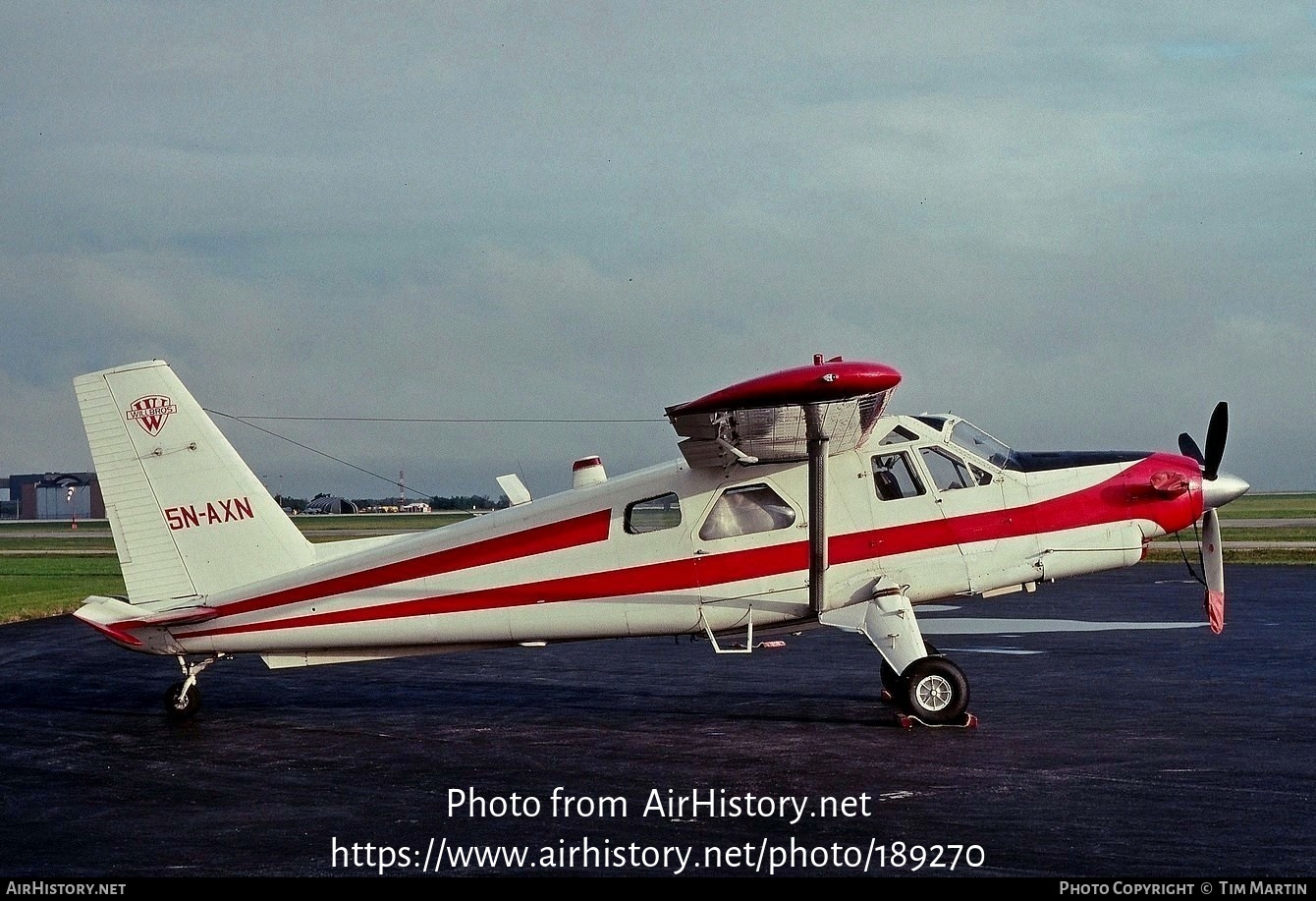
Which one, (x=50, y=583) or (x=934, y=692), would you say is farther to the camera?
(x=50, y=583)

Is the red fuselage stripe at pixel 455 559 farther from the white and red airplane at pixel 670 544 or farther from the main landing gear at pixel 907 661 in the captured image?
the main landing gear at pixel 907 661

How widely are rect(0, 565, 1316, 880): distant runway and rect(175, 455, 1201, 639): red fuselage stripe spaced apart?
1.29 m

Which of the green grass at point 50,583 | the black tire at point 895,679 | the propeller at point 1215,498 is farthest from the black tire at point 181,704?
the green grass at point 50,583

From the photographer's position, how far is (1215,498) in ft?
39.9

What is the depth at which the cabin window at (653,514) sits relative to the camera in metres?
12.3

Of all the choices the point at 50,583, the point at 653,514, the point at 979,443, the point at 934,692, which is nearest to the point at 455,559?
the point at 653,514

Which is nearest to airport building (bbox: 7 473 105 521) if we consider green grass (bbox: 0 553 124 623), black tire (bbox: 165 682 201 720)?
green grass (bbox: 0 553 124 623)

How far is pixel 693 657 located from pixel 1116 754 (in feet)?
26.1

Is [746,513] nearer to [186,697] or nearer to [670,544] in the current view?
[670,544]

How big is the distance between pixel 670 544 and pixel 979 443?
330 centimetres

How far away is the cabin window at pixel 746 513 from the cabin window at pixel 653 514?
326mm

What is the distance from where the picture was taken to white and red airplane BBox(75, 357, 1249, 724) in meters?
12.1

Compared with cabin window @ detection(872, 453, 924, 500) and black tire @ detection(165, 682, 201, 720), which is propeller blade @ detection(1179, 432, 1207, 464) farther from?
black tire @ detection(165, 682, 201, 720)

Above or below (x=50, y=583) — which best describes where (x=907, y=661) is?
above
